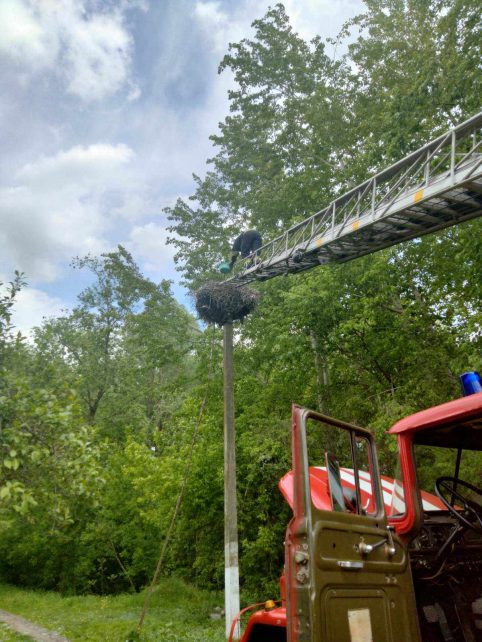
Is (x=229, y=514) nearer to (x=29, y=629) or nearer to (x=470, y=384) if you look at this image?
(x=29, y=629)

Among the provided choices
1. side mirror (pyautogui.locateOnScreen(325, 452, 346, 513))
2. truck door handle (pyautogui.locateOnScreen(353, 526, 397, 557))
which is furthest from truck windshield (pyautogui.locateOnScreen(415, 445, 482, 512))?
side mirror (pyautogui.locateOnScreen(325, 452, 346, 513))

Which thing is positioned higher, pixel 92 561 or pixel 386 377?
pixel 386 377

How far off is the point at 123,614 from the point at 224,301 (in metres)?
9.84

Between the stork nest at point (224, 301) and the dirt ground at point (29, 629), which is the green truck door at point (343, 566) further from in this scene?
the dirt ground at point (29, 629)

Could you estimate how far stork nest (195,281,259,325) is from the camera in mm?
12086

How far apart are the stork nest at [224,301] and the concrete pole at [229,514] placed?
37 centimetres

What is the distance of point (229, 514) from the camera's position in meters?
10.6

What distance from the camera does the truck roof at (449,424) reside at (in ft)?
8.61

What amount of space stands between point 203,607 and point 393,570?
13.8m

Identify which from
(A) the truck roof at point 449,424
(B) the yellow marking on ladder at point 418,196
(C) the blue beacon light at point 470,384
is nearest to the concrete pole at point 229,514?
(B) the yellow marking on ladder at point 418,196

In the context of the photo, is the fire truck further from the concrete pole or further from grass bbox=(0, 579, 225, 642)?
grass bbox=(0, 579, 225, 642)

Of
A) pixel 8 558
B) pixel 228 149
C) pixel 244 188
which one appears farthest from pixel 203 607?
pixel 228 149

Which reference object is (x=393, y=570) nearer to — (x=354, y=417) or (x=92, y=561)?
(x=354, y=417)

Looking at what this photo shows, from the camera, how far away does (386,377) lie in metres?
14.1
